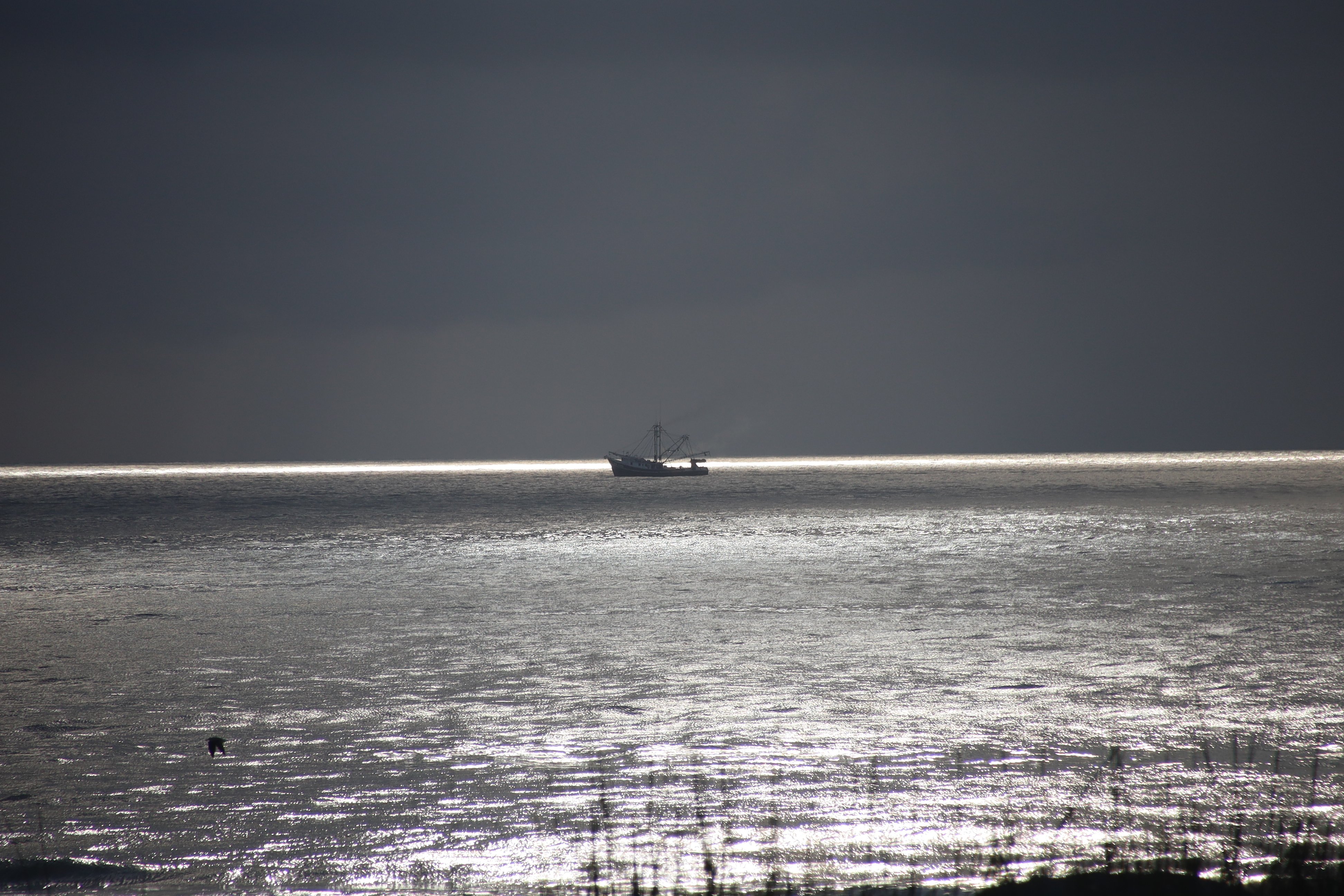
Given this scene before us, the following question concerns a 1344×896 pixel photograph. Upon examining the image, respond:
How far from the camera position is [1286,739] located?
1750 centimetres

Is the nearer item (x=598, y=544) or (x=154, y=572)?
(x=154, y=572)

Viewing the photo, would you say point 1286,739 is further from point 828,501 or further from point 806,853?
point 828,501

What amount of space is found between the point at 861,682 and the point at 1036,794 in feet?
26.4

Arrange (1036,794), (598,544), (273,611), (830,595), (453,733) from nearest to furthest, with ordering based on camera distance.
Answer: (1036,794), (453,733), (273,611), (830,595), (598,544)

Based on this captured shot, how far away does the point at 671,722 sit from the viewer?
19422 mm

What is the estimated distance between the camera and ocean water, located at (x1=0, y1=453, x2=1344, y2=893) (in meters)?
13.1

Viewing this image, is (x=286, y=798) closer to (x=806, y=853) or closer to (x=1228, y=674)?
(x=806, y=853)

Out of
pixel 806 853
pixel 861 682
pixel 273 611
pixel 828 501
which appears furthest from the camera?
pixel 828 501

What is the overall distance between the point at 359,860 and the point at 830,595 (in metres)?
28.1

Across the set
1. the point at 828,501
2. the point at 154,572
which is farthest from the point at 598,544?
the point at 828,501

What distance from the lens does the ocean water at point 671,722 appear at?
13.1 meters

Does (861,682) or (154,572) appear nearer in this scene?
(861,682)

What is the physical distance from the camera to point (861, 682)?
22828 mm

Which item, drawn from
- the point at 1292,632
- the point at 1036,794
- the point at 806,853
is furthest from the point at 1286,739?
the point at 1292,632
